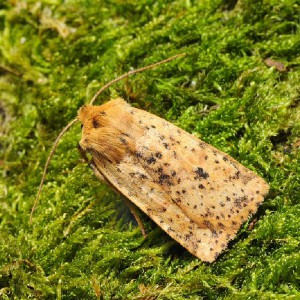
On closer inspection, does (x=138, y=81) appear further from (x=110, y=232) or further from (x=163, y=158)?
(x=110, y=232)

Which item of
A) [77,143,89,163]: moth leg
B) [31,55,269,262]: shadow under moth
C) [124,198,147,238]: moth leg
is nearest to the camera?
[31,55,269,262]: shadow under moth

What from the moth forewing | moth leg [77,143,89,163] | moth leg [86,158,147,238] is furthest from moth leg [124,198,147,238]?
moth leg [77,143,89,163]

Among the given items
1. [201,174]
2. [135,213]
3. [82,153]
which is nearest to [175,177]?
[201,174]

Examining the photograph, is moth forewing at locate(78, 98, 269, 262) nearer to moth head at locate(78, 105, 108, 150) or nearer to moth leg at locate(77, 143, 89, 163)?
moth head at locate(78, 105, 108, 150)

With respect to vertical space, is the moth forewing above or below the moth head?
below

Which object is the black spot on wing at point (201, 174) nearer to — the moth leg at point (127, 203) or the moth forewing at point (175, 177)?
the moth forewing at point (175, 177)

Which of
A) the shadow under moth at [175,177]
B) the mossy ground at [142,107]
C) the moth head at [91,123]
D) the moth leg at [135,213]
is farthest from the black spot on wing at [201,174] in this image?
the moth head at [91,123]

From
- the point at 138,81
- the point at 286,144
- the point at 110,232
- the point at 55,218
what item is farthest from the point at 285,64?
the point at 55,218

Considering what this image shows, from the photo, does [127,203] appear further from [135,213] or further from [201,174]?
[201,174]
